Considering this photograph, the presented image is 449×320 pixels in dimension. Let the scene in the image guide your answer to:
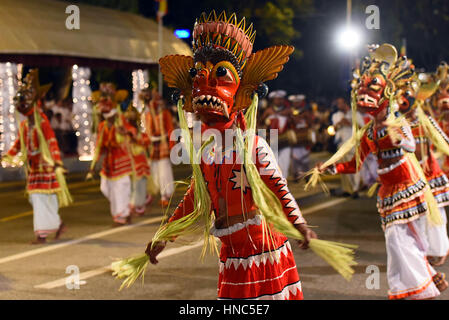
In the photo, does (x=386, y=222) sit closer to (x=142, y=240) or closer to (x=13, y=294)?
(x=13, y=294)

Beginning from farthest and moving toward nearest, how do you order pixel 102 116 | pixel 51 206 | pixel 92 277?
pixel 102 116
pixel 51 206
pixel 92 277

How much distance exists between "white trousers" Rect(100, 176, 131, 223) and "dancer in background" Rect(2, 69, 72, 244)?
51.0 inches

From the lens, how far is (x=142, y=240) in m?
10.2

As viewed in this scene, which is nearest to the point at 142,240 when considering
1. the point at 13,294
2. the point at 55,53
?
the point at 13,294

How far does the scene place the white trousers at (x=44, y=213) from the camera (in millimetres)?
9945

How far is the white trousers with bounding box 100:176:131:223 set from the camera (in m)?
11.4

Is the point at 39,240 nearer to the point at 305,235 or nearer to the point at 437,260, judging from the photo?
the point at 437,260

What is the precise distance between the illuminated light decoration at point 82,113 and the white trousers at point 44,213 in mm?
A: 12730

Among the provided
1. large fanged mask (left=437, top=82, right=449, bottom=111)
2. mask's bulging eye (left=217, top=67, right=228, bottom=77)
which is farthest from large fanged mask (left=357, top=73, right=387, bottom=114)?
large fanged mask (left=437, top=82, right=449, bottom=111)

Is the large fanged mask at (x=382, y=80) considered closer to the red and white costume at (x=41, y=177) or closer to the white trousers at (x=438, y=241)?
the white trousers at (x=438, y=241)

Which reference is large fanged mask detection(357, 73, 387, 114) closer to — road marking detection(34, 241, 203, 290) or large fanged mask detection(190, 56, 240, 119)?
road marking detection(34, 241, 203, 290)

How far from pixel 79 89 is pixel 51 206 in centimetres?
1333

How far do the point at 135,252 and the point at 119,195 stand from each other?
2.21 m

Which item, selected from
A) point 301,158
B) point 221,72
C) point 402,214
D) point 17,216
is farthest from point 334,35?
point 221,72
